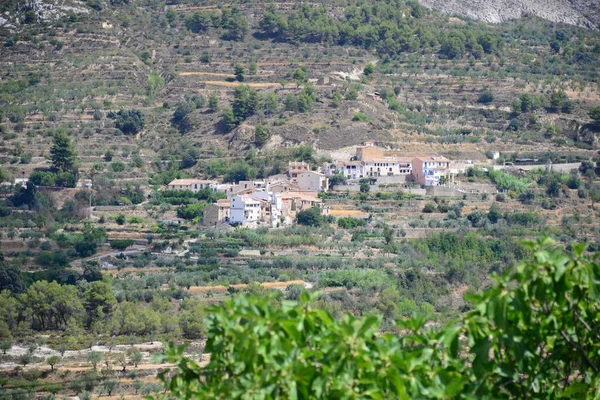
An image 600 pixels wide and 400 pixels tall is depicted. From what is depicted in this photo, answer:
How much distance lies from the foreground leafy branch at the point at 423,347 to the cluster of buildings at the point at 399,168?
129 ft

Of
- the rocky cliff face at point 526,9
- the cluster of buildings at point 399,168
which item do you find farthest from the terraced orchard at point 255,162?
the rocky cliff face at point 526,9

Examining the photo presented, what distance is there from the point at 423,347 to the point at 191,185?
128 feet

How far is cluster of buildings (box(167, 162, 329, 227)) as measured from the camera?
4112cm

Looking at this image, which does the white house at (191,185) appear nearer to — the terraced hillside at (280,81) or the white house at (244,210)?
the terraced hillside at (280,81)

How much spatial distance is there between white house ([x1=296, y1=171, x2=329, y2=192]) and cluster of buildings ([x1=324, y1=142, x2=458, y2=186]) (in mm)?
1864

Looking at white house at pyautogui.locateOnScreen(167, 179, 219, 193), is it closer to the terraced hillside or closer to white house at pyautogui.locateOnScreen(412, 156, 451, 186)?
the terraced hillside

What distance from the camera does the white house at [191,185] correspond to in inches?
1756

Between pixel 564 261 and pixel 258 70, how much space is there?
52385 mm

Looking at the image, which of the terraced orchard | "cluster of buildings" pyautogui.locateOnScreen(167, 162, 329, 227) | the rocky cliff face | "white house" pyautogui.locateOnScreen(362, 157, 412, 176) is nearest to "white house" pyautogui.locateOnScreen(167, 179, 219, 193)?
"cluster of buildings" pyautogui.locateOnScreen(167, 162, 329, 227)

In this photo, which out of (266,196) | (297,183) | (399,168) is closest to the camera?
(266,196)

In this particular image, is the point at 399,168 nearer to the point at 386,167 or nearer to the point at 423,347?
the point at 386,167

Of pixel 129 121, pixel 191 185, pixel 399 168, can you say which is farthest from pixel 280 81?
pixel 191 185

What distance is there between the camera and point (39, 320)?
31.8 metres

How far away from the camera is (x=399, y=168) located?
46562 millimetres
